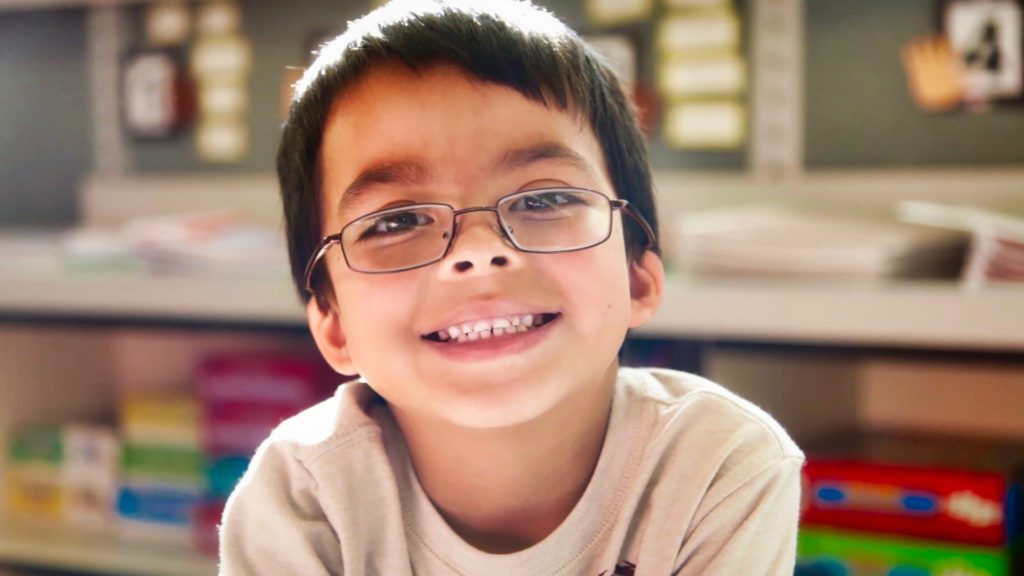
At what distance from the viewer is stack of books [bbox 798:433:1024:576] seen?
1.35 meters

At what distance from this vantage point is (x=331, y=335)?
0.90 meters

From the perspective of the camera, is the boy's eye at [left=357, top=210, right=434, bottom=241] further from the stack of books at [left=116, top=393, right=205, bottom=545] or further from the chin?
the stack of books at [left=116, top=393, right=205, bottom=545]

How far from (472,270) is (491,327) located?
0.04m

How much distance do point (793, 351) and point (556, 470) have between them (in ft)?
1.91

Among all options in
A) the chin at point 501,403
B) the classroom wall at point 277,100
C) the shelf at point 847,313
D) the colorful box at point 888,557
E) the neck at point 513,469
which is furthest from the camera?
the classroom wall at point 277,100

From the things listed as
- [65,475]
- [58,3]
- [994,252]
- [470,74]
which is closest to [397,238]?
[470,74]

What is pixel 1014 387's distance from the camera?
1.71 m

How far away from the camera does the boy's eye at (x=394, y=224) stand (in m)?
0.78

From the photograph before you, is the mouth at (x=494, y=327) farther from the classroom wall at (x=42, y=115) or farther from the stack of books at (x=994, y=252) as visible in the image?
the classroom wall at (x=42, y=115)

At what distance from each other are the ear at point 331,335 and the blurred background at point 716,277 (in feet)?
1.70

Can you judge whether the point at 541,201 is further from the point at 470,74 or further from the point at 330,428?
the point at 330,428

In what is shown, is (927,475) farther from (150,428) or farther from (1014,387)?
(150,428)

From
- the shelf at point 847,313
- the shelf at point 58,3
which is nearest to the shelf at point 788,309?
the shelf at point 847,313

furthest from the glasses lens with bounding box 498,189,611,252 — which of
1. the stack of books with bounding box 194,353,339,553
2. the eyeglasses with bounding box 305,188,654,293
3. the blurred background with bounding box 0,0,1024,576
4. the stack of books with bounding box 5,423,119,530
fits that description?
the stack of books with bounding box 5,423,119,530
